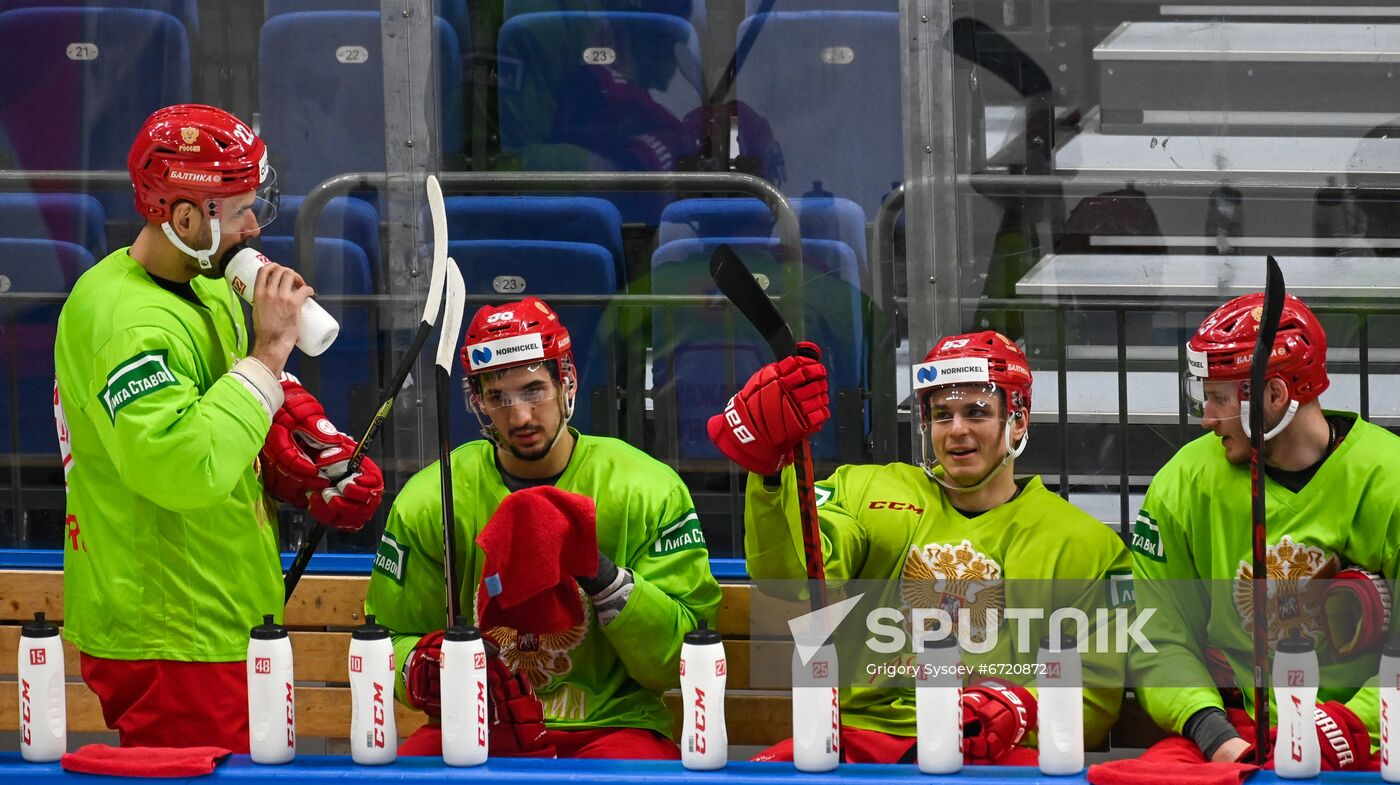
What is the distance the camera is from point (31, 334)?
378 centimetres

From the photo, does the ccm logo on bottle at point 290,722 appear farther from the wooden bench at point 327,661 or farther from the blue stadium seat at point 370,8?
the blue stadium seat at point 370,8

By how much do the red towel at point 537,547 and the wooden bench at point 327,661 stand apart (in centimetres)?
73

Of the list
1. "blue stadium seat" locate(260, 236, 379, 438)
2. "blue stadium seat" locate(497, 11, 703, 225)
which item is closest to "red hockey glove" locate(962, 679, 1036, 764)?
"blue stadium seat" locate(497, 11, 703, 225)

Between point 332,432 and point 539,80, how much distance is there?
1.20 m

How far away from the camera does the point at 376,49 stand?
12.1ft

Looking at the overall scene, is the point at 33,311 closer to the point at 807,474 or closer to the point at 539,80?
the point at 539,80

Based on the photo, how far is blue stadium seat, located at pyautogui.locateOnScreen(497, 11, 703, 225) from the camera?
3.68 metres

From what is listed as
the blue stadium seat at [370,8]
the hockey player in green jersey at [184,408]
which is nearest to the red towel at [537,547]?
the hockey player in green jersey at [184,408]

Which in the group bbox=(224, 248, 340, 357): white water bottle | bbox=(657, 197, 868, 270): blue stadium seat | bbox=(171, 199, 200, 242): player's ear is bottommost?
bbox=(224, 248, 340, 357): white water bottle

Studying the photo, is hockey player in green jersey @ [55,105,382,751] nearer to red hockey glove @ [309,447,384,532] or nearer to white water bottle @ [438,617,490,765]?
red hockey glove @ [309,447,384,532]

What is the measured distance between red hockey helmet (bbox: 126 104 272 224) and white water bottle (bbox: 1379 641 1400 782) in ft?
5.92

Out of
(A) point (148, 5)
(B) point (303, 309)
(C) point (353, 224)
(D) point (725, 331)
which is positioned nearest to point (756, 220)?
(D) point (725, 331)

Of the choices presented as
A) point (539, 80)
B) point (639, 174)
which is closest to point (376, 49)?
point (539, 80)

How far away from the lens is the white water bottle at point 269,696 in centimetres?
225
